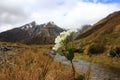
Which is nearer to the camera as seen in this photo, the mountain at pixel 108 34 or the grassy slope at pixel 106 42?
the grassy slope at pixel 106 42

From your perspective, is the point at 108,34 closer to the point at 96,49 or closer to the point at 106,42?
the point at 106,42

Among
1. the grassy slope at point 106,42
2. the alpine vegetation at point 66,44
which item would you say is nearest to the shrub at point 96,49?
the grassy slope at point 106,42

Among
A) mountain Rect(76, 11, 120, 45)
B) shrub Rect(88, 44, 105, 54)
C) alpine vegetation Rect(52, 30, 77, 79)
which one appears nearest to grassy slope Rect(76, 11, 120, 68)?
mountain Rect(76, 11, 120, 45)

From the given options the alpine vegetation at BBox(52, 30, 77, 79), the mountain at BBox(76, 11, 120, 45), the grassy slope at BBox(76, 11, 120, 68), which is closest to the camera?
the alpine vegetation at BBox(52, 30, 77, 79)

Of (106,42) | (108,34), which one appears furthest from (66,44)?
(108,34)

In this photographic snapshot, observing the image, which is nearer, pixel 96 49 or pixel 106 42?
pixel 96 49

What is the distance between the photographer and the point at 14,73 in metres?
6.27

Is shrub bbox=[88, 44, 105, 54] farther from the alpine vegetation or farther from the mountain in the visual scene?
the alpine vegetation

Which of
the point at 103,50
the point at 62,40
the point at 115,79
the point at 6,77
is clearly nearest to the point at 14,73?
the point at 6,77

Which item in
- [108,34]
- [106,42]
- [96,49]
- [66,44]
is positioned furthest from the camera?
[108,34]

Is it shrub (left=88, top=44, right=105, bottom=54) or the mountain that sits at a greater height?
the mountain

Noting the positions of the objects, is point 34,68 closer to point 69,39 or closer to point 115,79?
point 69,39

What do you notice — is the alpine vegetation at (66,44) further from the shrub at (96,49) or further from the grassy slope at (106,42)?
the shrub at (96,49)

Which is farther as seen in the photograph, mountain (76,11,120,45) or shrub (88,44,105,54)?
mountain (76,11,120,45)
